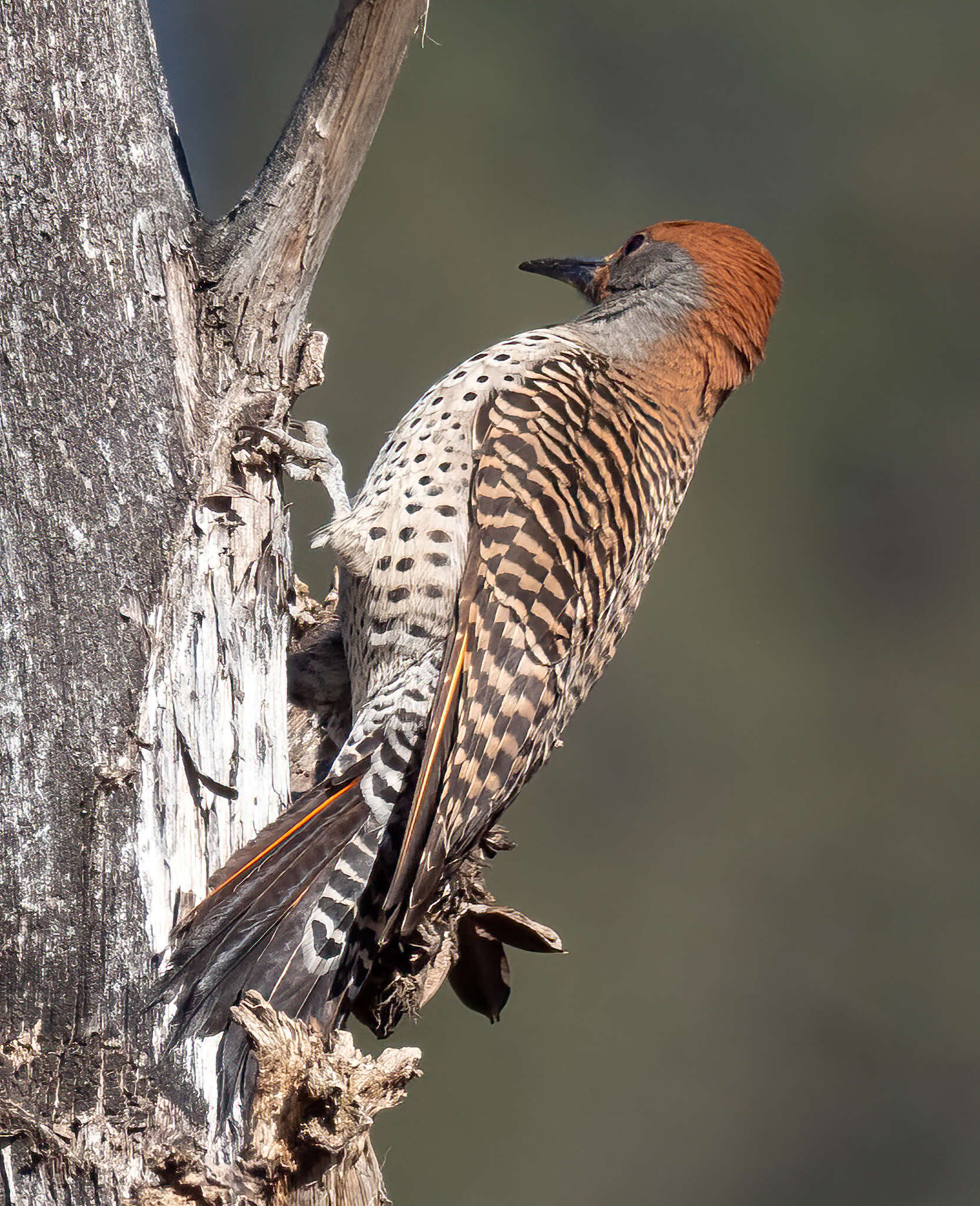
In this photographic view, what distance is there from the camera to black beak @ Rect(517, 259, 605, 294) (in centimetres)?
297

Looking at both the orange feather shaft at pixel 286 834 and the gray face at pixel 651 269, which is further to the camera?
the gray face at pixel 651 269

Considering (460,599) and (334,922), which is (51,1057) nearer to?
(334,922)

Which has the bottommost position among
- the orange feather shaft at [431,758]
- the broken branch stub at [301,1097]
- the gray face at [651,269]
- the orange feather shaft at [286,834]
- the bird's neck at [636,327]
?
the broken branch stub at [301,1097]

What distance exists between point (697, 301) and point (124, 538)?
154 centimetres

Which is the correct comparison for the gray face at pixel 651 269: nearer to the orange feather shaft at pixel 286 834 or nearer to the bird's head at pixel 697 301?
the bird's head at pixel 697 301

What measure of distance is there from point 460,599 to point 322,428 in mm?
400

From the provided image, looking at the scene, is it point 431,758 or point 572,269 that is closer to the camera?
point 431,758

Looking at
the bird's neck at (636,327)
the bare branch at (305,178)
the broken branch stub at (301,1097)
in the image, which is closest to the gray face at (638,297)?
the bird's neck at (636,327)

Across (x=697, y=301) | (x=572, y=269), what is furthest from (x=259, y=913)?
(x=572, y=269)

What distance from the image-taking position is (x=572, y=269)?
299 centimetres

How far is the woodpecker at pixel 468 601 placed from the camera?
1691mm

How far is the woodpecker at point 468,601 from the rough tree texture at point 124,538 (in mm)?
102

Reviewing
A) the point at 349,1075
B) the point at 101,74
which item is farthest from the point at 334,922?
the point at 101,74

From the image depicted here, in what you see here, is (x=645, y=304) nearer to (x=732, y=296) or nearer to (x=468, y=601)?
(x=732, y=296)
